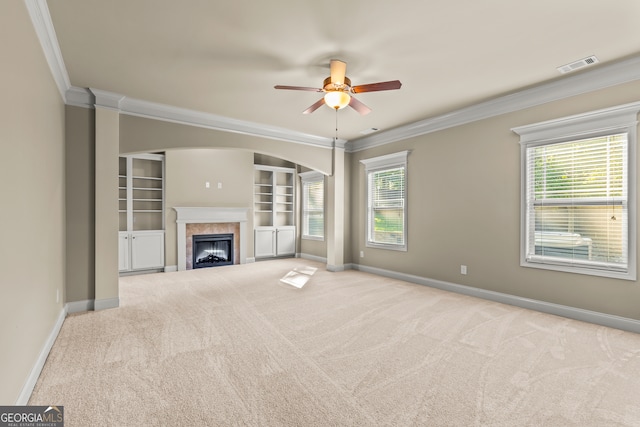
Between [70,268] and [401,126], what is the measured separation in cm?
547

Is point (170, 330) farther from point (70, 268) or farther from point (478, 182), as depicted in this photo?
point (478, 182)

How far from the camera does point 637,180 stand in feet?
10.4

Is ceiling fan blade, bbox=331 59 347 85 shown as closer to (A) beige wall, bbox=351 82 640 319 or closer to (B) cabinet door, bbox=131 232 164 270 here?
(A) beige wall, bbox=351 82 640 319

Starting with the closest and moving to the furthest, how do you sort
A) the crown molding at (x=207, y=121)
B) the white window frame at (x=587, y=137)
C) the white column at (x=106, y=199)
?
the white window frame at (x=587, y=137) < the white column at (x=106, y=199) < the crown molding at (x=207, y=121)

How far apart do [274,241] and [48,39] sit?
6.11 m

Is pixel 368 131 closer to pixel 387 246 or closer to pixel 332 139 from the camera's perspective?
pixel 332 139

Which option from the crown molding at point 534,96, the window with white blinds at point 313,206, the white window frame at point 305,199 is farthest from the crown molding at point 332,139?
the window with white blinds at point 313,206

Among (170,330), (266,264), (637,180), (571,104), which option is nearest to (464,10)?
(571,104)

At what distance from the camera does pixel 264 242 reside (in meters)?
8.03

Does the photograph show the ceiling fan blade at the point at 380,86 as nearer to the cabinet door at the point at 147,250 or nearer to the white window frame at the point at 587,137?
the white window frame at the point at 587,137

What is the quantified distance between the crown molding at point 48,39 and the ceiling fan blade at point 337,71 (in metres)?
2.36

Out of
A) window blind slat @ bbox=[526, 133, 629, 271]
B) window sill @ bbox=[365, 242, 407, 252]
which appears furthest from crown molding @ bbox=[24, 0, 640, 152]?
window sill @ bbox=[365, 242, 407, 252]

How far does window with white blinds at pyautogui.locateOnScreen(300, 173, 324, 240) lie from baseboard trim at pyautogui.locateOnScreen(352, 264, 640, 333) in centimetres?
299
